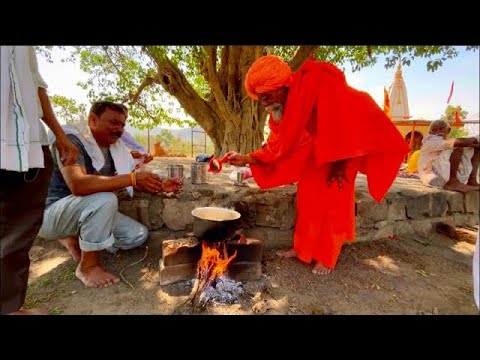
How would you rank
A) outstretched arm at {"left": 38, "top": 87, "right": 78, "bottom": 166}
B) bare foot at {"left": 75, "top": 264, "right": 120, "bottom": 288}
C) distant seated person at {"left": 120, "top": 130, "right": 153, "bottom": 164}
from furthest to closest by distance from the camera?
distant seated person at {"left": 120, "top": 130, "right": 153, "bottom": 164} → bare foot at {"left": 75, "top": 264, "right": 120, "bottom": 288} → outstretched arm at {"left": 38, "top": 87, "right": 78, "bottom": 166}

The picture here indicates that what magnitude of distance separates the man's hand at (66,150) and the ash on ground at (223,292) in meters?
1.39

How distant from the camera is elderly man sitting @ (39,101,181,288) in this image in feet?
6.75

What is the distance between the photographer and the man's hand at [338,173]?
7.38 ft

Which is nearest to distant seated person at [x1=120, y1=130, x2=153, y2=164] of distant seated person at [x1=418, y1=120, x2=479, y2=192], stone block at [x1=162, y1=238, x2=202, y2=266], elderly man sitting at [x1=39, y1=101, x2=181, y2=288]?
elderly man sitting at [x1=39, y1=101, x2=181, y2=288]

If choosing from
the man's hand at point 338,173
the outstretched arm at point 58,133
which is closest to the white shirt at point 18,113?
the outstretched arm at point 58,133

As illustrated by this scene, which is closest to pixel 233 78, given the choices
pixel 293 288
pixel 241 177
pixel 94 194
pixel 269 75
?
pixel 241 177

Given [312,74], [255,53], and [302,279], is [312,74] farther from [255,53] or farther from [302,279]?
[255,53]

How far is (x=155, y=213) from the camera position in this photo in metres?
2.76

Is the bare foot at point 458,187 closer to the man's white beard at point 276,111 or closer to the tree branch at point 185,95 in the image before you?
the man's white beard at point 276,111

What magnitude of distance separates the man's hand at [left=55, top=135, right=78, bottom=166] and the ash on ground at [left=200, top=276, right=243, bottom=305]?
139cm

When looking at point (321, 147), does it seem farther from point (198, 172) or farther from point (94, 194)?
point (94, 194)

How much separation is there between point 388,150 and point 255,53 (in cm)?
573

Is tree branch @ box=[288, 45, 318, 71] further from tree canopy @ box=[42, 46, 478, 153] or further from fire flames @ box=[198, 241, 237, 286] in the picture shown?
fire flames @ box=[198, 241, 237, 286]
